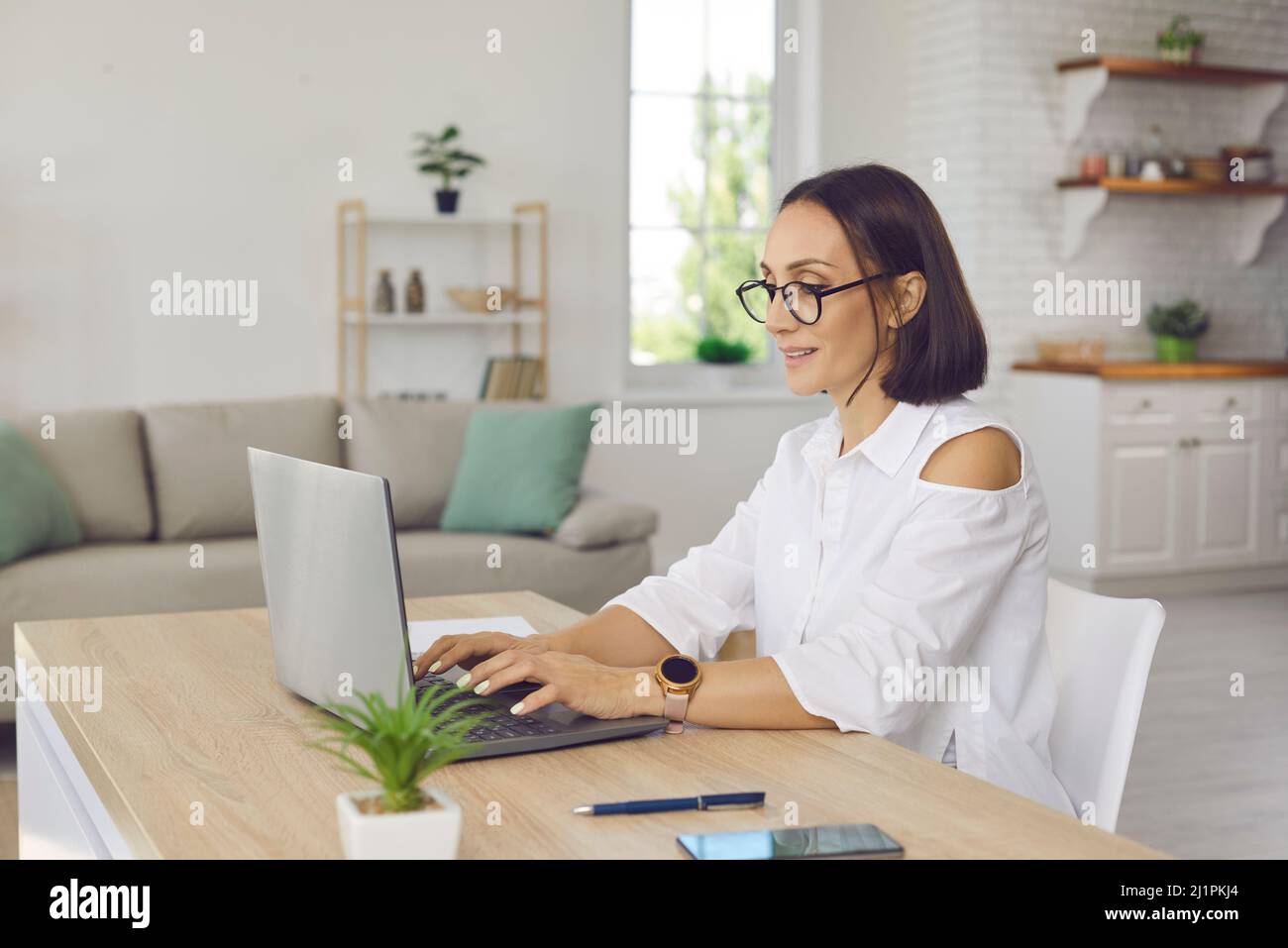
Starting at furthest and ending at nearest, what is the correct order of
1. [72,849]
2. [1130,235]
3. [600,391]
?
[1130,235]
[600,391]
[72,849]

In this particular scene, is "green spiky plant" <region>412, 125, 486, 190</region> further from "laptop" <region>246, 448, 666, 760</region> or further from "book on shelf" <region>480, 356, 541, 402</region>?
"laptop" <region>246, 448, 666, 760</region>

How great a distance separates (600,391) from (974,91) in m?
2.04

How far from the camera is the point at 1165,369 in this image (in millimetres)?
5754

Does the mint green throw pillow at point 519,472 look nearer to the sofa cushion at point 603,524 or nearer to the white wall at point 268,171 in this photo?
the sofa cushion at point 603,524

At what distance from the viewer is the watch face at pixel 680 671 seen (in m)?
1.38

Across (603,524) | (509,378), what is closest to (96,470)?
(603,524)

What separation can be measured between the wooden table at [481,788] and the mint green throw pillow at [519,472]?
2.66 metres

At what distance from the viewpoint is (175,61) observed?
17.0 feet

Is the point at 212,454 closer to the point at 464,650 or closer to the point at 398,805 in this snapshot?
the point at 464,650

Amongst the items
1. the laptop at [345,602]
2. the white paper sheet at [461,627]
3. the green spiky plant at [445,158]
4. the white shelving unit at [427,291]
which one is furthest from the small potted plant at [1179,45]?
the laptop at [345,602]
